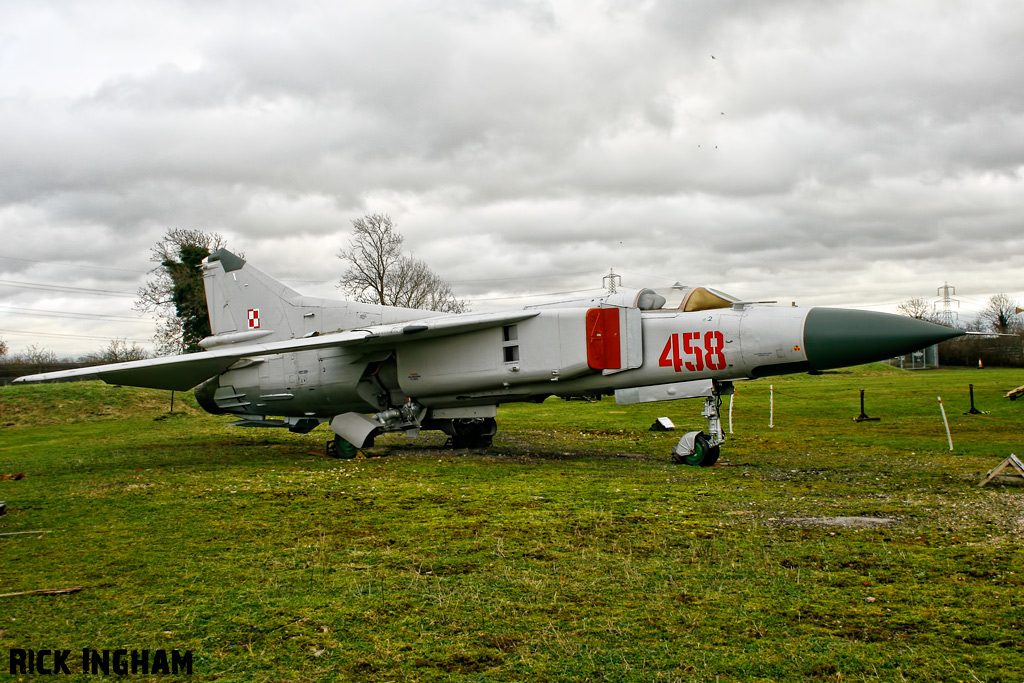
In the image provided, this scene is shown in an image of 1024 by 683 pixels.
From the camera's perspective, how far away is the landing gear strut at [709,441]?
1005 centimetres

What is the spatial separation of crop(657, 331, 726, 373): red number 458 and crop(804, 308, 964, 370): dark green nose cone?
45.9 inches

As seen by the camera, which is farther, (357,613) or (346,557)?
(346,557)

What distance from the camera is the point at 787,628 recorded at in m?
3.51

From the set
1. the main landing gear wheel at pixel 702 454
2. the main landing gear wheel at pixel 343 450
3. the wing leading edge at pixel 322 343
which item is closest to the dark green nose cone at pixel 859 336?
the main landing gear wheel at pixel 702 454

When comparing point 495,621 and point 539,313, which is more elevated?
point 539,313

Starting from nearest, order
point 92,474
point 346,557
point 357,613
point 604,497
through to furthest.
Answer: point 357,613, point 346,557, point 604,497, point 92,474

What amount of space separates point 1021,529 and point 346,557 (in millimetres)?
5249

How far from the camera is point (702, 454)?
10117 millimetres

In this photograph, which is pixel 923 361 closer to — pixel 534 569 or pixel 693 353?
pixel 693 353

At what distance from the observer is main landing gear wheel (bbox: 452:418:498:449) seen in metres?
13.6

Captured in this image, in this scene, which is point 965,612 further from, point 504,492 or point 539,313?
point 539,313

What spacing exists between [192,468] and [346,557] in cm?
680

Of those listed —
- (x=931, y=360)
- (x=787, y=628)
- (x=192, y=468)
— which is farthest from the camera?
(x=931, y=360)

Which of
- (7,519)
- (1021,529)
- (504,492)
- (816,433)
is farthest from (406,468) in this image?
(816,433)
